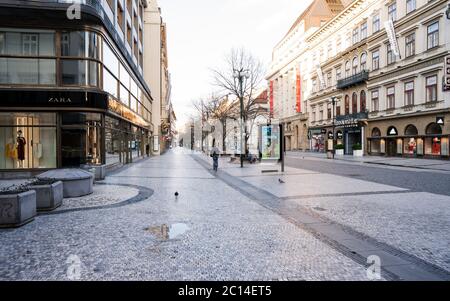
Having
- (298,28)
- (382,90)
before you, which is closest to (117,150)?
(382,90)

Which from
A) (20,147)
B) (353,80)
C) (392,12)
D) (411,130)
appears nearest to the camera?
(20,147)

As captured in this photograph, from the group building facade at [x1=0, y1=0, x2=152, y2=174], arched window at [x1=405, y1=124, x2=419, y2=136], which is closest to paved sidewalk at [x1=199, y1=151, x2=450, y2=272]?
building facade at [x1=0, y1=0, x2=152, y2=174]

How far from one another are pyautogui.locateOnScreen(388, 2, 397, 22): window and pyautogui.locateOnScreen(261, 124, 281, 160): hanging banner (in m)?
23.2

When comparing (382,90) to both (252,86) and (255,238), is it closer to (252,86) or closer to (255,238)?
(252,86)

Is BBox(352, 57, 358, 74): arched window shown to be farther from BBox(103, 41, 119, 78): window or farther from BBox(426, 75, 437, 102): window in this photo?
BBox(103, 41, 119, 78): window

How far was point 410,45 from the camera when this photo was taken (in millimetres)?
33406

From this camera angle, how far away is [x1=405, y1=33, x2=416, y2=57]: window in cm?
3262

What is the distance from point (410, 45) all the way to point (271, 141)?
2204 centimetres

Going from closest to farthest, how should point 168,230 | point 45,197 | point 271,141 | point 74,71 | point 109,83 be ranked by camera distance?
point 168,230
point 45,197
point 74,71
point 109,83
point 271,141

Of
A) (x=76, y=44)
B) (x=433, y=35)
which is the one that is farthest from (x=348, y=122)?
(x=76, y=44)

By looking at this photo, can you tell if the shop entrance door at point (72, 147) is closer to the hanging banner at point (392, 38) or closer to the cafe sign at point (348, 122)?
the hanging banner at point (392, 38)

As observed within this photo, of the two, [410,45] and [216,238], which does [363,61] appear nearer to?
[410,45]

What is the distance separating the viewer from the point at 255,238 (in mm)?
5996

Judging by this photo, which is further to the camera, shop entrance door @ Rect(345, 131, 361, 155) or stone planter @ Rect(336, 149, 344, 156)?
stone planter @ Rect(336, 149, 344, 156)
